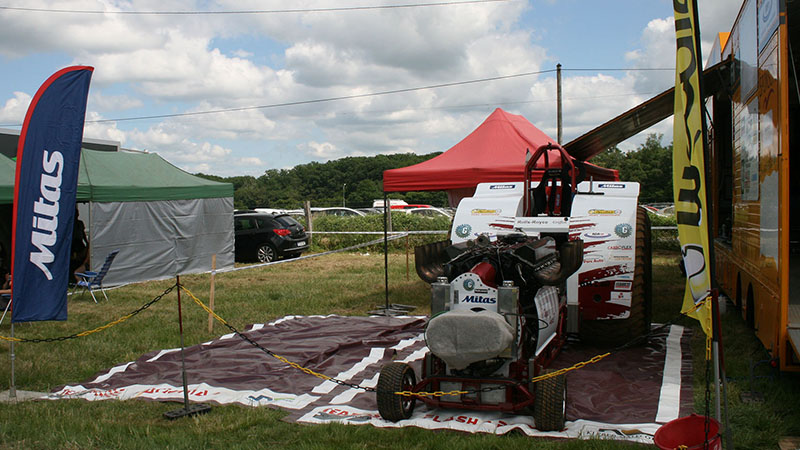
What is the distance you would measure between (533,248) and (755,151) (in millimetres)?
2105

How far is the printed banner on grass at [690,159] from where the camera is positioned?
3.45 meters

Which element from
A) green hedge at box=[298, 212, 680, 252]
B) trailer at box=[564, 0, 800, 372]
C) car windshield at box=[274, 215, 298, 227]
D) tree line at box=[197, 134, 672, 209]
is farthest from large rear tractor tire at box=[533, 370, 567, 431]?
tree line at box=[197, 134, 672, 209]

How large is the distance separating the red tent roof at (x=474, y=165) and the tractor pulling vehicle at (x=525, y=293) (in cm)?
139

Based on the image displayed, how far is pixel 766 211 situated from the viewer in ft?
16.0

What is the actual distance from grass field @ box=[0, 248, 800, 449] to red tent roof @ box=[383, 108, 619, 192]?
6.42ft

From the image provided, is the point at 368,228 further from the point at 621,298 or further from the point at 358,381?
the point at 358,381

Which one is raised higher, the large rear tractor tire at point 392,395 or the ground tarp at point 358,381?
the large rear tractor tire at point 392,395

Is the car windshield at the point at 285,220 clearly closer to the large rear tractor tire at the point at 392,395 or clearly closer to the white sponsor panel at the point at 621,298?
the white sponsor panel at the point at 621,298

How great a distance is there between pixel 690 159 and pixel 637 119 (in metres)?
5.16

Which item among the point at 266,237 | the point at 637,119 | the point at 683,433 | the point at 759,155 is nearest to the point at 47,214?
the point at 683,433

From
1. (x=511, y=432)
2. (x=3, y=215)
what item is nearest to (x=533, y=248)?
(x=511, y=432)

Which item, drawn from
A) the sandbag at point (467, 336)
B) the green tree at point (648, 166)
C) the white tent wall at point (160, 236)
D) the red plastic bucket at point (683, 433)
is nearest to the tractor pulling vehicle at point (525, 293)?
the sandbag at point (467, 336)

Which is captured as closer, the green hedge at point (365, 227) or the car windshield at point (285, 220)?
the car windshield at point (285, 220)

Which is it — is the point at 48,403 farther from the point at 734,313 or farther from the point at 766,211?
the point at 734,313
